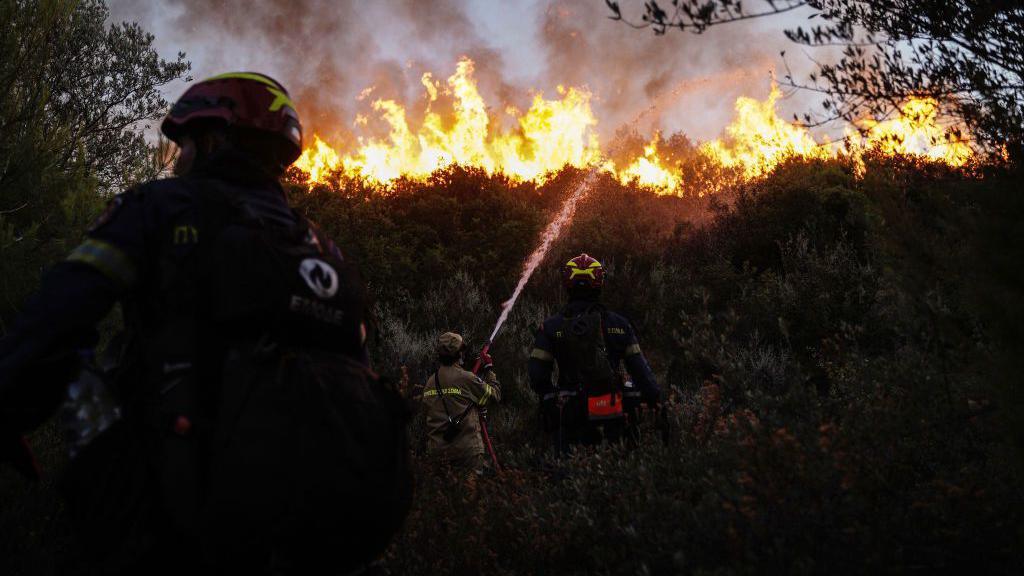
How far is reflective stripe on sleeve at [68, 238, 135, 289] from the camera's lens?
71.5 inches

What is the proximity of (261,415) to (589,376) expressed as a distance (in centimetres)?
472

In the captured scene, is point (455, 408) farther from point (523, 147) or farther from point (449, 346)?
point (523, 147)

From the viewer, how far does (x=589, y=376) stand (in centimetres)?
625

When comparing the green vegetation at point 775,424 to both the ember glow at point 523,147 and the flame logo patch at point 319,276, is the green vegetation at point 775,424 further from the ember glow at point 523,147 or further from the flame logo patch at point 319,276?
the ember glow at point 523,147

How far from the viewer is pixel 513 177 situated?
753 inches

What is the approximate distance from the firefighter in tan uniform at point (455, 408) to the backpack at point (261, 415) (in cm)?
535

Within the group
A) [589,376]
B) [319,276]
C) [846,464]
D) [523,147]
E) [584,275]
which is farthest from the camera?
[523,147]

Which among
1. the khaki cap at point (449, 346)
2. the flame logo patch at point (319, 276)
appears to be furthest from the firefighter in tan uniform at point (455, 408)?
the flame logo patch at point (319, 276)

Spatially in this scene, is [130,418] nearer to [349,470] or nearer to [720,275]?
[349,470]

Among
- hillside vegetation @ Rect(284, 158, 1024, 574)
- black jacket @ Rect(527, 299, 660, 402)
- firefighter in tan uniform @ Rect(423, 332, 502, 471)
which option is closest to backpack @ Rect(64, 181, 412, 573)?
hillside vegetation @ Rect(284, 158, 1024, 574)

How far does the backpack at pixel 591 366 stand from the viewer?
243 inches

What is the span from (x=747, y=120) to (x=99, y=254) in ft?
83.9

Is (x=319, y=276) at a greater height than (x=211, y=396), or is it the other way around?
(x=319, y=276)

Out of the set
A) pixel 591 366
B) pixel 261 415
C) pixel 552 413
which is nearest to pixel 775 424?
pixel 591 366
